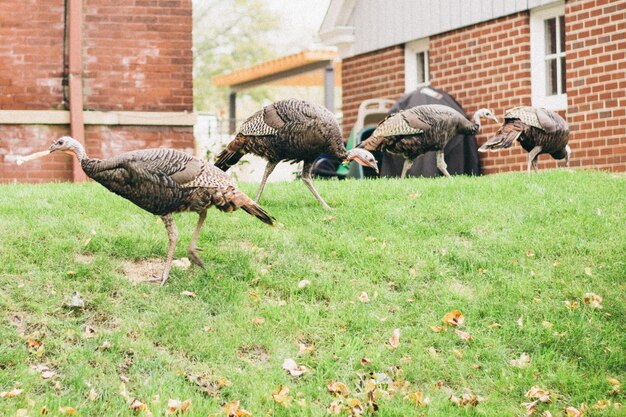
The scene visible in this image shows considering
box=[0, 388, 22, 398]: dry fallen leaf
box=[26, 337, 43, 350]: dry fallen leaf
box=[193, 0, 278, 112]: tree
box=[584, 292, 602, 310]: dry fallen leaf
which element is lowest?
box=[0, 388, 22, 398]: dry fallen leaf

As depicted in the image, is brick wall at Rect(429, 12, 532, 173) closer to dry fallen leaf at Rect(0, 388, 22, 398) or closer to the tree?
dry fallen leaf at Rect(0, 388, 22, 398)

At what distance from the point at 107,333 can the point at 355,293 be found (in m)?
1.84

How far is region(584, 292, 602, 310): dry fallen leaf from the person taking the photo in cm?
670

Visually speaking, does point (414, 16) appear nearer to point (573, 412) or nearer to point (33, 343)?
point (573, 412)

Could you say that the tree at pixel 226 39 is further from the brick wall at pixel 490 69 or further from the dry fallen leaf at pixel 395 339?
the dry fallen leaf at pixel 395 339

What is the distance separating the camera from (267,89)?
44.9 m

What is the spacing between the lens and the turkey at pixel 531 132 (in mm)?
10336

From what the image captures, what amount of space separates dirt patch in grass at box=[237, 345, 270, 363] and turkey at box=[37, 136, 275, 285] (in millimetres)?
986

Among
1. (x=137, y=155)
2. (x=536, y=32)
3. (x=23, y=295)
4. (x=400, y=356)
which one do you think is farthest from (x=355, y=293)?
(x=536, y=32)

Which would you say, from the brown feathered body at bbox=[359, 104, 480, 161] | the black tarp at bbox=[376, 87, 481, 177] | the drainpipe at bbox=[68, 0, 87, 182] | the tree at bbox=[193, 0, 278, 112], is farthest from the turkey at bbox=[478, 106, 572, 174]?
the tree at bbox=[193, 0, 278, 112]

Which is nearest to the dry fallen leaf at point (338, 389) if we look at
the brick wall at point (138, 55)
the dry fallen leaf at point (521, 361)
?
the dry fallen leaf at point (521, 361)

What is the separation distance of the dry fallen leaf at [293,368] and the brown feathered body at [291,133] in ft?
10.5

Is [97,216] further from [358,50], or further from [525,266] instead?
[358,50]

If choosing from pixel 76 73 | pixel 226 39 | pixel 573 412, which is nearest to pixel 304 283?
pixel 573 412
